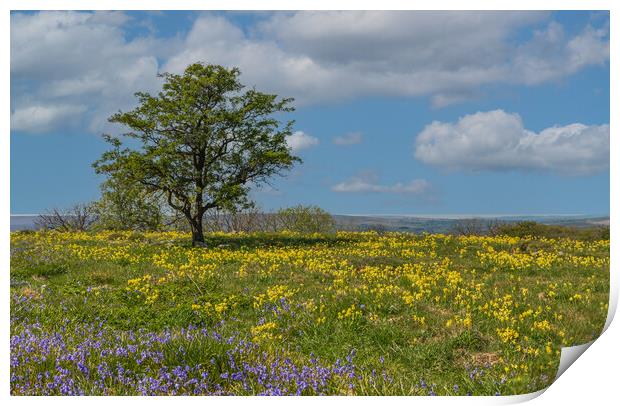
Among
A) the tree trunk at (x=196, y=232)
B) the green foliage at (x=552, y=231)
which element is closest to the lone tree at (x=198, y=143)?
the tree trunk at (x=196, y=232)

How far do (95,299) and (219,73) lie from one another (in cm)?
1468

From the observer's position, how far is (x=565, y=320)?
9453mm

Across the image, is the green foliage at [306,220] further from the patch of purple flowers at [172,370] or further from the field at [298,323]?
the patch of purple flowers at [172,370]

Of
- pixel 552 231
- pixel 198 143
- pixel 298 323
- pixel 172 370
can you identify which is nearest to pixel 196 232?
pixel 198 143

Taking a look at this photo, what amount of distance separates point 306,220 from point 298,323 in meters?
32.6

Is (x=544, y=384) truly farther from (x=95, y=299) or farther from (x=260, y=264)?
(x=260, y=264)

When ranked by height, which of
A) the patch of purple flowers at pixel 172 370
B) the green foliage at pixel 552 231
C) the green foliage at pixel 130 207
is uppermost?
the green foliage at pixel 130 207

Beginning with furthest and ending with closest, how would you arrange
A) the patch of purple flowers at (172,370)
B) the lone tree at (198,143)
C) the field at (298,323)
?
1. the lone tree at (198,143)
2. the field at (298,323)
3. the patch of purple flowers at (172,370)

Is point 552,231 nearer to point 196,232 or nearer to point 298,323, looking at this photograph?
point 196,232

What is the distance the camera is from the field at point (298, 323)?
697 centimetres

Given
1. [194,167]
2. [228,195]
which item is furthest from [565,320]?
[194,167]

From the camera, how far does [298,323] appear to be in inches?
378

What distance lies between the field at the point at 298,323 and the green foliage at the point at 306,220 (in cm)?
2410

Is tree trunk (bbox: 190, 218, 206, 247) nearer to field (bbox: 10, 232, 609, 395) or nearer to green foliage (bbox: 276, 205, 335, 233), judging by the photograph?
field (bbox: 10, 232, 609, 395)
